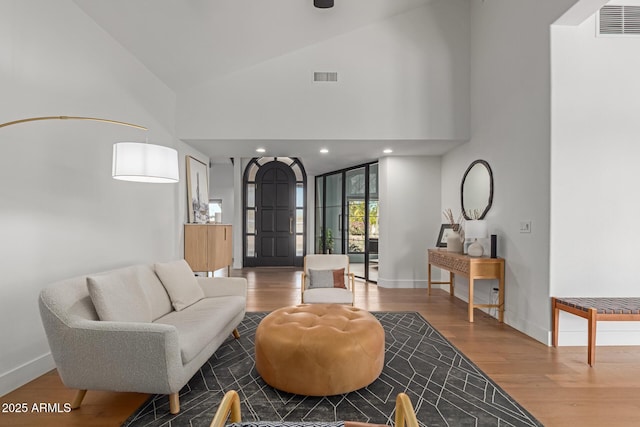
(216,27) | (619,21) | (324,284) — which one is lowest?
(324,284)

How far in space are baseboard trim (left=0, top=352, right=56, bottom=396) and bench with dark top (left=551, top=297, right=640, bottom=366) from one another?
4542 millimetres

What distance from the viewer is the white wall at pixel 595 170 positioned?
3367 millimetres

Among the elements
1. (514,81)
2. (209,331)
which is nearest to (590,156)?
(514,81)

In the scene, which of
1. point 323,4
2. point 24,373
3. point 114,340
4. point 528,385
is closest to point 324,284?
point 528,385

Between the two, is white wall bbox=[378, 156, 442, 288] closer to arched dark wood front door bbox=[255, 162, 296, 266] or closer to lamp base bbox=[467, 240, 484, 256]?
lamp base bbox=[467, 240, 484, 256]

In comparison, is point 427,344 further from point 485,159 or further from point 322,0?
point 322,0

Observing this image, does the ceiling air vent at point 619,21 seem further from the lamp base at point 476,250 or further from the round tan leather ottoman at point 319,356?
the round tan leather ottoman at point 319,356

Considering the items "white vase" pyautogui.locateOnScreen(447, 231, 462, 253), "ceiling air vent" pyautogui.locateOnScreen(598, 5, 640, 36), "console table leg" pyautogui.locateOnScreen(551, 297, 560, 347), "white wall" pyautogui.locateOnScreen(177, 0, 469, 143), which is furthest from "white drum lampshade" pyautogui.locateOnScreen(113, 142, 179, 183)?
"ceiling air vent" pyautogui.locateOnScreen(598, 5, 640, 36)

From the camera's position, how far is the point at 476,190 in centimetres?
484

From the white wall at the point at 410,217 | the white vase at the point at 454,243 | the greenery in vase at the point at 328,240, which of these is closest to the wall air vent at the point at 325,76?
the white wall at the point at 410,217

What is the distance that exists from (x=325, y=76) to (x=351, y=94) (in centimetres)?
48

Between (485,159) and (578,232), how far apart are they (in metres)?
1.57

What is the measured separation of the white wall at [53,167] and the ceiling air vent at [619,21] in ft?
16.7

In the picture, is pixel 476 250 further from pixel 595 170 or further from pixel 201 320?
pixel 201 320
